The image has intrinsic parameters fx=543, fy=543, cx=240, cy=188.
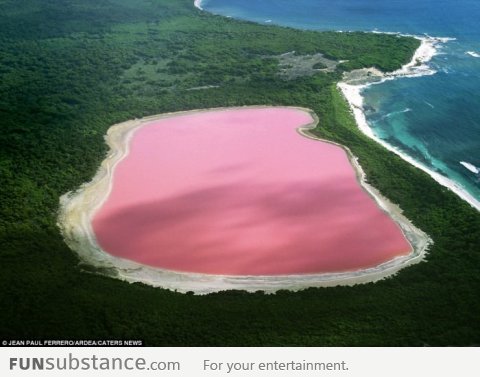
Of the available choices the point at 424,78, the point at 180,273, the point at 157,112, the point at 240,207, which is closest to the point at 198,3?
the point at 424,78

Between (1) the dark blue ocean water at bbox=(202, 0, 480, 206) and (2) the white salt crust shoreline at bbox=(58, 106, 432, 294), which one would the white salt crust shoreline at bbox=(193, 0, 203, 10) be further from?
(2) the white salt crust shoreline at bbox=(58, 106, 432, 294)

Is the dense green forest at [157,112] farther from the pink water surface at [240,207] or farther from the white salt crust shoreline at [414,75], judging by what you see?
the pink water surface at [240,207]

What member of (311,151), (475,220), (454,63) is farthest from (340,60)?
(475,220)

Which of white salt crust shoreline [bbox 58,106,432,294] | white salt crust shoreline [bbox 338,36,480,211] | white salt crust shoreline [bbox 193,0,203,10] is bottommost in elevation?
white salt crust shoreline [bbox 58,106,432,294]

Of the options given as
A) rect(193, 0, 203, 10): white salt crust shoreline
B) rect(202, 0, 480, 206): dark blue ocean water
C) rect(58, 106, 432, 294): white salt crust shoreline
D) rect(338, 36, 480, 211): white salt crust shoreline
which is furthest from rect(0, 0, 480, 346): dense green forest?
rect(193, 0, 203, 10): white salt crust shoreline
